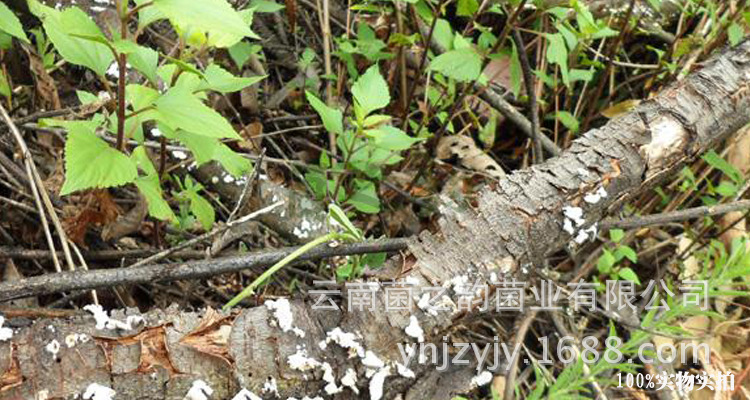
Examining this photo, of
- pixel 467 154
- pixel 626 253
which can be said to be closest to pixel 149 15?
pixel 467 154

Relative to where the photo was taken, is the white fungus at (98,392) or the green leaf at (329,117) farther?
the green leaf at (329,117)

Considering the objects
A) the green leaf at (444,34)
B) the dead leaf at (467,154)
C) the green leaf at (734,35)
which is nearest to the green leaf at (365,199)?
the green leaf at (444,34)

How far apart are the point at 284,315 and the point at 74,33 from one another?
574 millimetres

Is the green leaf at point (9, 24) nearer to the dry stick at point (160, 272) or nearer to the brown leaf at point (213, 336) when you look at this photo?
the dry stick at point (160, 272)

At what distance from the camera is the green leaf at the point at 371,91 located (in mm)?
1633

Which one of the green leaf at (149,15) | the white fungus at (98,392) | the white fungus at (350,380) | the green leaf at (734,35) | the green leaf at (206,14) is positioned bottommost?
the white fungus at (98,392)

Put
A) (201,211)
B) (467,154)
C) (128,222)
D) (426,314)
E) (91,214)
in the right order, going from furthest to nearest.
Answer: (467,154) < (128,222) < (91,214) < (201,211) < (426,314)

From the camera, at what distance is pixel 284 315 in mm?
1277

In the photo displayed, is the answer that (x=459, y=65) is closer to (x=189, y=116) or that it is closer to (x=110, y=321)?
(x=189, y=116)

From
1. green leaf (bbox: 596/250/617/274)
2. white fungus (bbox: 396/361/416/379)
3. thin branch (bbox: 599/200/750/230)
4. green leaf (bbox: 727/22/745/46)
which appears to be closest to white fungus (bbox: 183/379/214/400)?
white fungus (bbox: 396/361/416/379)

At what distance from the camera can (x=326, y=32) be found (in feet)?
7.13

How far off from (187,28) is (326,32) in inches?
36.1

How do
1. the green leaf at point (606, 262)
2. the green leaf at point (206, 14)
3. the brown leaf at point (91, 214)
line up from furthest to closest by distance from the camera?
the green leaf at point (606, 262) < the brown leaf at point (91, 214) < the green leaf at point (206, 14)

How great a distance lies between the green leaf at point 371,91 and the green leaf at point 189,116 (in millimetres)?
527
